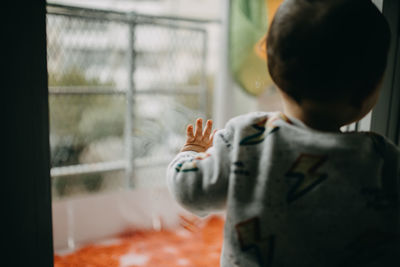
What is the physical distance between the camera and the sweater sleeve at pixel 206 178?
1.65 ft

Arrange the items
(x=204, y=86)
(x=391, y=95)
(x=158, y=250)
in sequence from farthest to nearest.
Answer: (x=204, y=86), (x=158, y=250), (x=391, y=95)

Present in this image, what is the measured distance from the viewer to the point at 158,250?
198cm

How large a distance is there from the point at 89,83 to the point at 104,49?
243 millimetres

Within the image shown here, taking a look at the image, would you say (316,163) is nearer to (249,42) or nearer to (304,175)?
(304,175)

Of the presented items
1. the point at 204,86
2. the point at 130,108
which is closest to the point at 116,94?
the point at 130,108

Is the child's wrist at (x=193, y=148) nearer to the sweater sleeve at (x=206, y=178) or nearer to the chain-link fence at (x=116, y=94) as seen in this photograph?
the sweater sleeve at (x=206, y=178)

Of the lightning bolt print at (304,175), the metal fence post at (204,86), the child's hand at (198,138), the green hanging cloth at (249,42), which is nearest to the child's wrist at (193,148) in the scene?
the child's hand at (198,138)

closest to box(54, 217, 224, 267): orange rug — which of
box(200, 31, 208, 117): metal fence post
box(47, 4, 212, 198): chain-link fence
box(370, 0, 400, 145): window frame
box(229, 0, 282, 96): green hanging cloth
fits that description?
box(47, 4, 212, 198): chain-link fence

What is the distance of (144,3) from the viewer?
329cm

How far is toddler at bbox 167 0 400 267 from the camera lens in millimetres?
455

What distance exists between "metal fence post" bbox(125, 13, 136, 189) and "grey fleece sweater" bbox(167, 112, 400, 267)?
1.70 m

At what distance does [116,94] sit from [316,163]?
183 cm

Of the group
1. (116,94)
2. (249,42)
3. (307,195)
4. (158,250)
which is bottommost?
(158,250)

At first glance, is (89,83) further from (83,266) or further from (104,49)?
(83,266)
